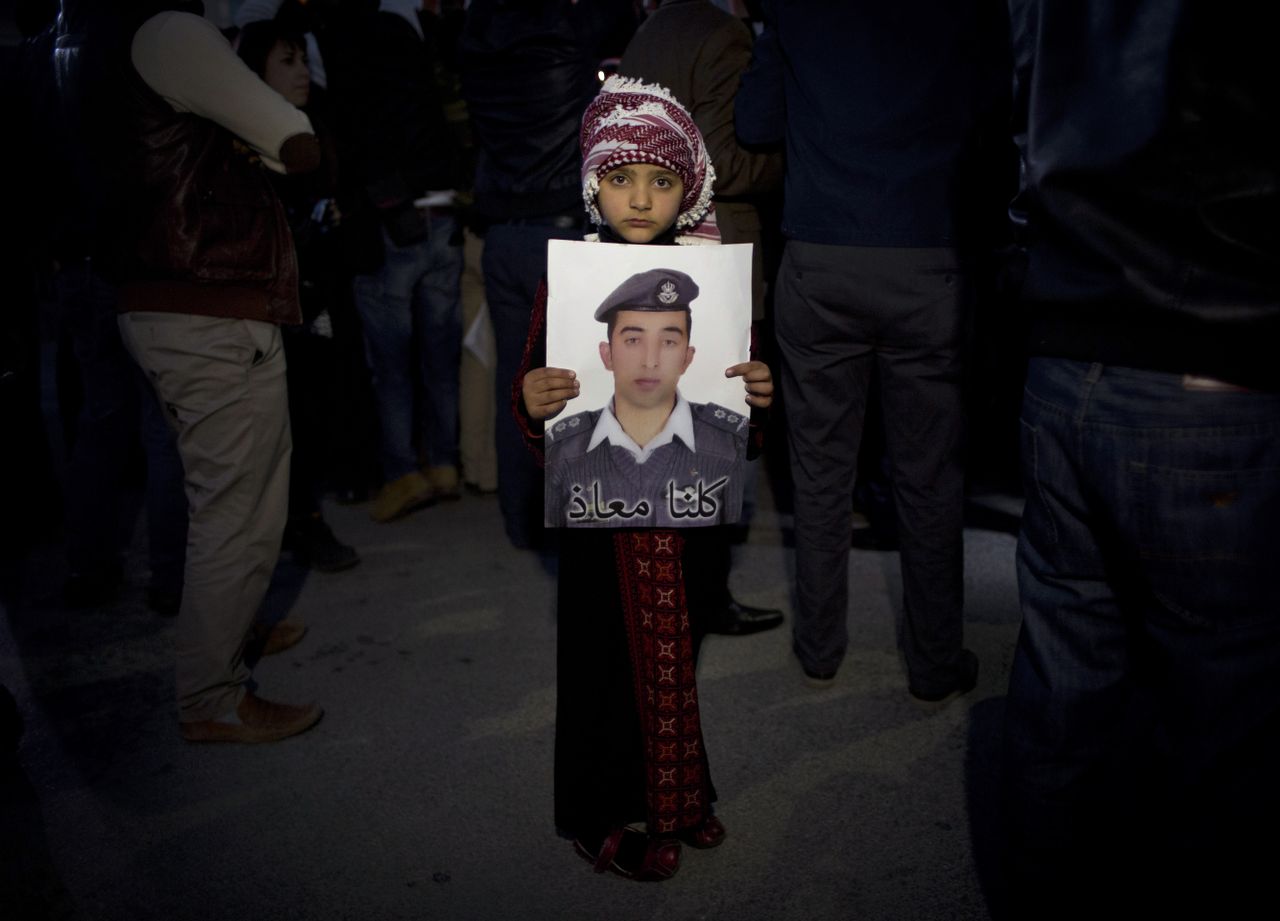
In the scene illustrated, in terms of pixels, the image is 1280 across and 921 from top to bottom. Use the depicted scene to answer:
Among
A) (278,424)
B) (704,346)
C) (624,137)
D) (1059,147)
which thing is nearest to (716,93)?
(624,137)

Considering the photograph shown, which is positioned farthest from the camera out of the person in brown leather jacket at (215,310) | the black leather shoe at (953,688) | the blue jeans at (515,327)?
the blue jeans at (515,327)

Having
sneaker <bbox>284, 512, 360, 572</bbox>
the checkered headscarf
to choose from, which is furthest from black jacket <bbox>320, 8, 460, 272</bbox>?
the checkered headscarf

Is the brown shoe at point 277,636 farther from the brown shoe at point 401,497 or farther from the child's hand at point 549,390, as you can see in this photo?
the child's hand at point 549,390

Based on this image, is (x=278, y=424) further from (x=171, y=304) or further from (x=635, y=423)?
(x=635, y=423)

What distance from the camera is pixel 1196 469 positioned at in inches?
52.6

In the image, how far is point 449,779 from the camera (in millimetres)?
2633

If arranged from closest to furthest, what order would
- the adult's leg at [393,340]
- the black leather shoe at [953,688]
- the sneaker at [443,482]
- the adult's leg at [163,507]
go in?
the black leather shoe at [953,688]
the adult's leg at [163,507]
the adult's leg at [393,340]
the sneaker at [443,482]

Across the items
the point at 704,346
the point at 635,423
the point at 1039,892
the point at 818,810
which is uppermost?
the point at 704,346

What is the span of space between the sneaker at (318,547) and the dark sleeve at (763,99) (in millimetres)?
2333

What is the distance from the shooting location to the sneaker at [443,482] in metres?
4.82

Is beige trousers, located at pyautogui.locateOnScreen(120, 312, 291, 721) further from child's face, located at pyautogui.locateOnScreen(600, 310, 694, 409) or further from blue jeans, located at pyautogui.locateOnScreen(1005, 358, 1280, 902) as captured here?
blue jeans, located at pyautogui.locateOnScreen(1005, 358, 1280, 902)

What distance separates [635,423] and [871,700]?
1477 mm

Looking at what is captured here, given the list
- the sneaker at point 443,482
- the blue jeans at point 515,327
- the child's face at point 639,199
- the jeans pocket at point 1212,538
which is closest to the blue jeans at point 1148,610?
the jeans pocket at point 1212,538

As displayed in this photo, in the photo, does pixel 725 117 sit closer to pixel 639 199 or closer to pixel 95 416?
pixel 639 199
